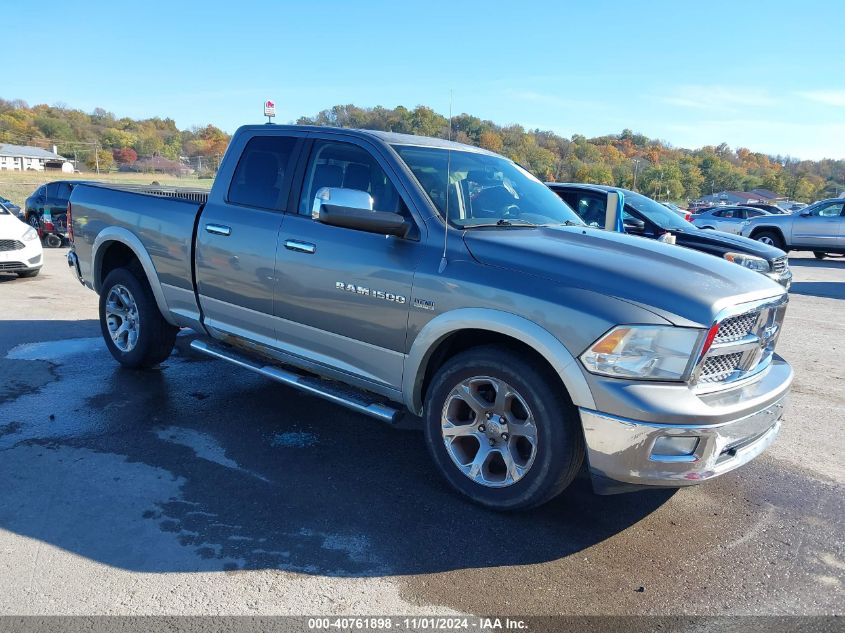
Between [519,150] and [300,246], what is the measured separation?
299 cm

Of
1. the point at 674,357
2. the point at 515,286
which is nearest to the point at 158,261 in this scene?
the point at 515,286

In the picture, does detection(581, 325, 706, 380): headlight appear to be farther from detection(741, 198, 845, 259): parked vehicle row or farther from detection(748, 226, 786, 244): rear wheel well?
detection(748, 226, 786, 244): rear wheel well

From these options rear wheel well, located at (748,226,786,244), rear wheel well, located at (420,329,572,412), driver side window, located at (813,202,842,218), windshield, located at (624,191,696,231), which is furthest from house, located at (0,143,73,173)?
rear wheel well, located at (420,329,572,412)

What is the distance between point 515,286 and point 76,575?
7.97 ft

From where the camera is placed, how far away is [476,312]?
3.50 m

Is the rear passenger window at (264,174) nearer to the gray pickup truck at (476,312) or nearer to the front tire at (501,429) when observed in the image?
the gray pickup truck at (476,312)

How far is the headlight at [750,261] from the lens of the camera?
8094 millimetres

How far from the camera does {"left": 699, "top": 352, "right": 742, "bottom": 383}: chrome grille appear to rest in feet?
10.7

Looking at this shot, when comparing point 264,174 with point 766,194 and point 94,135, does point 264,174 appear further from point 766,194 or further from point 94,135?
point 94,135

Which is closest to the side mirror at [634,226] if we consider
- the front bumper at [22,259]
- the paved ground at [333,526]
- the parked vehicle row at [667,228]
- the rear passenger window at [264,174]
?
the parked vehicle row at [667,228]

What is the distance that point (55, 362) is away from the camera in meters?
6.21

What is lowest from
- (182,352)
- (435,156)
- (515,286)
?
(182,352)

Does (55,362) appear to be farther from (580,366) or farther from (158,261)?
(580,366)

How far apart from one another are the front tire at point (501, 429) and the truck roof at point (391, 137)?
1620 mm
